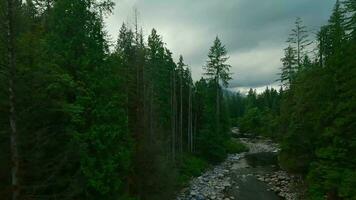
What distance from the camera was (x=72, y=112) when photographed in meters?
13.5

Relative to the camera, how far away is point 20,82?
10578 millimetres

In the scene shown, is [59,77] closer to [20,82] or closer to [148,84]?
[20,82]

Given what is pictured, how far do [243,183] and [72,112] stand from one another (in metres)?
21.8

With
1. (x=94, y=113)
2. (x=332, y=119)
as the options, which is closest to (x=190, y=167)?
(x=332, y=119)

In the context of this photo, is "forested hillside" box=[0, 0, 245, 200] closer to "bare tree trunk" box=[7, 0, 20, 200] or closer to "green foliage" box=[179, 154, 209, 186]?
"bare tree trunk" box=[7, 0, 20, 200]

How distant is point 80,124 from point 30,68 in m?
3.60

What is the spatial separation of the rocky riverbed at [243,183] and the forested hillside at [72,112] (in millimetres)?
6784

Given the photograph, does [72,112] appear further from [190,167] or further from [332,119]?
[190,167]

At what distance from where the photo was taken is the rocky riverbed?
89.4 feet

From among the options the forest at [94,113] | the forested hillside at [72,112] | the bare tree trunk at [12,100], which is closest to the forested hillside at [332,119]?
the forest at [94,113]

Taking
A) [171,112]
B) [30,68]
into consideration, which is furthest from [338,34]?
[171,112]

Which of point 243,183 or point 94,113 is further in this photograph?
point 243,183

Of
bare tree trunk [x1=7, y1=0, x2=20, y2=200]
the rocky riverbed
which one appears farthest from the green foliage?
bare tree trunk [x1=7, y1=0, x2=20, y2=200]

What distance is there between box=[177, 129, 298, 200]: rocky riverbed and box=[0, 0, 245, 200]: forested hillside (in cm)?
678
